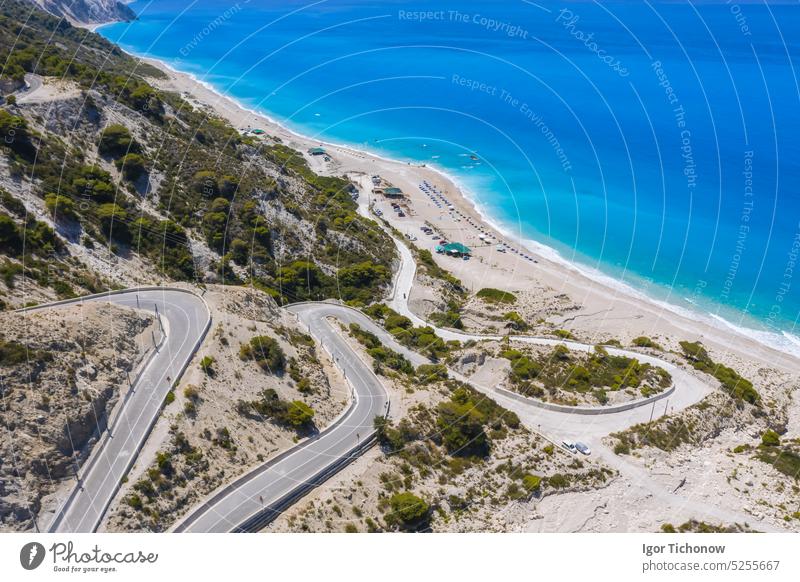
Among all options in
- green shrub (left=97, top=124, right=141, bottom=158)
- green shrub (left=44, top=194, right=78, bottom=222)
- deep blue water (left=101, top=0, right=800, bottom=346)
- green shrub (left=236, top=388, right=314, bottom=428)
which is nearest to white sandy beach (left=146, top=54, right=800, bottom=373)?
deep blue water (left=101, top=0, right=800, bottom=346)

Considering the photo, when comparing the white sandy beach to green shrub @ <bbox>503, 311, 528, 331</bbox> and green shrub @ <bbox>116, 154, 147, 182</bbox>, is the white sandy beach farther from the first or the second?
green shrub @ <bbox>116, 154, 147, 182</bbox>

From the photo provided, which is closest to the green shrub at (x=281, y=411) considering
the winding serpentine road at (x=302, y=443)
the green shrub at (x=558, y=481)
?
the winding serpentine road at (x=302, y=443)

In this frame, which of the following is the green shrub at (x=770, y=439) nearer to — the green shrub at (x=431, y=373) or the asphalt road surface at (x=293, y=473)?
the green shrub at (x=431, y=373)

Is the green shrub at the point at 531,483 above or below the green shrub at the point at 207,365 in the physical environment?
below

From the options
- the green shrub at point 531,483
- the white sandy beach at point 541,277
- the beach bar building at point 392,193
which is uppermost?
the beach bar building at point 392,193


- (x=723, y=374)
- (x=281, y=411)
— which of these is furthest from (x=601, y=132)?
(x=281, y=411)

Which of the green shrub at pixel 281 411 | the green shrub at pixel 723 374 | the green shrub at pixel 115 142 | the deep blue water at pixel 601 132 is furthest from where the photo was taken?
the deep blue water at pixel 601 132
